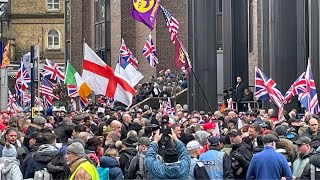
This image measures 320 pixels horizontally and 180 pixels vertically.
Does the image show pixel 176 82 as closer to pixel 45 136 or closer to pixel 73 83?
pixel 73 83

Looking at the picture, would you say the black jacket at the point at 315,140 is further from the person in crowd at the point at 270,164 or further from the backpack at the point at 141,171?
the backpack at the point at 141,171

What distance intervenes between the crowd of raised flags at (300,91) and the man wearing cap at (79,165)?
13556 mm

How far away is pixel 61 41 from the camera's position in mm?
106000

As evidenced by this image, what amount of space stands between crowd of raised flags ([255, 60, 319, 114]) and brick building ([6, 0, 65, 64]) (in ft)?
256

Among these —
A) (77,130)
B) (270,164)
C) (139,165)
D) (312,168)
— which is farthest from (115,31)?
(270,164)

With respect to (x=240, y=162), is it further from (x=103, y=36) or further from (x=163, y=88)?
(x=103, y=36)

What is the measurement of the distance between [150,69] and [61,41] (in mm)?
48368

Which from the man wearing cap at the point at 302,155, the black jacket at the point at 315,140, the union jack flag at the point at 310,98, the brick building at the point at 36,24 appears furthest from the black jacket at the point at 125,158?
the brick building at the point at 36,24

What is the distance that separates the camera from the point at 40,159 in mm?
13672

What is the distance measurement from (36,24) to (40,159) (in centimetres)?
9366

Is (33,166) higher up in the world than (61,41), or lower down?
lower down

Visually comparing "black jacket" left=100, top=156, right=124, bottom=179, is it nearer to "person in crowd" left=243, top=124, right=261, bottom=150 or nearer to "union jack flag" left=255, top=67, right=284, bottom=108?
"person in crowd" left=243, top=124, right=261, bottom=150

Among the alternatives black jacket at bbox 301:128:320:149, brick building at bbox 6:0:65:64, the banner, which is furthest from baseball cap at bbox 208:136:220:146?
brick building at bbox 6:0:65:64

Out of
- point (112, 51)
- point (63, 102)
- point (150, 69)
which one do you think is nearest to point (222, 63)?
point (150, 69)
